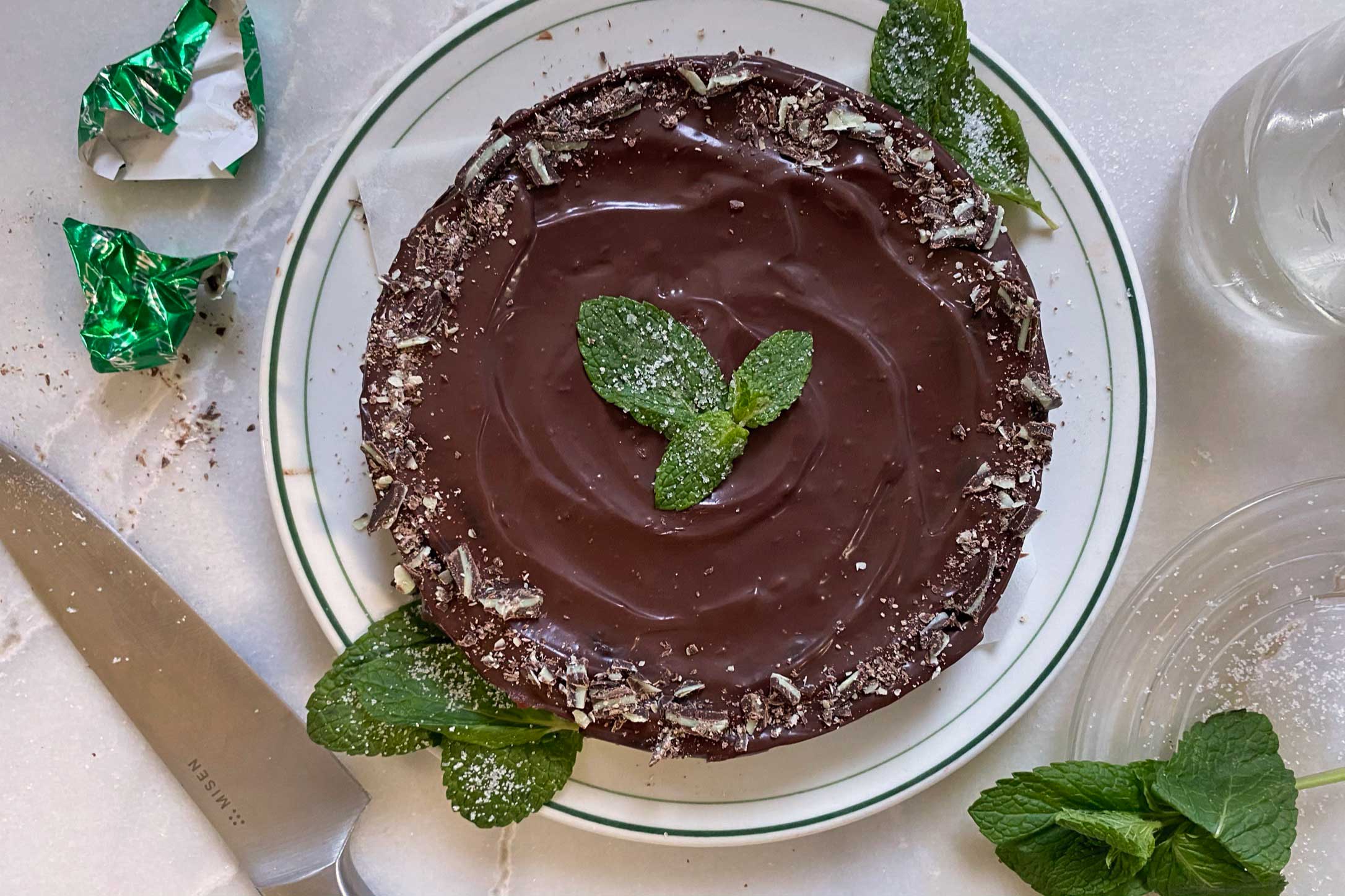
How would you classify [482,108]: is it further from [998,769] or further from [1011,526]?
[998,769]

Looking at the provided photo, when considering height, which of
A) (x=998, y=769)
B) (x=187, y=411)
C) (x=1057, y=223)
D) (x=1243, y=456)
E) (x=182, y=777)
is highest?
(x=1057, y=223)

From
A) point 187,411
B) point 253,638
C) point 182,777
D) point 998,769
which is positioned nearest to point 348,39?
point 187,411

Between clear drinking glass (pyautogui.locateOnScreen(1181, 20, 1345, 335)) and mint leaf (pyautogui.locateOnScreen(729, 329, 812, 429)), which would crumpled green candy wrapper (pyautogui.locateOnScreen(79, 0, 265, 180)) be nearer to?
mint leaf (pyautogui.locateOnScreen(729, 329, 812, 429))

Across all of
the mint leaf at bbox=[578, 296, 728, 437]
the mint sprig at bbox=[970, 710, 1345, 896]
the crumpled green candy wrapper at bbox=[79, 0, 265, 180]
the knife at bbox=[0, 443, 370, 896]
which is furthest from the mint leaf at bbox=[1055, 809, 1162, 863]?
the crumpled green candy wrapper at bbox=[79, 0, 265, 180]

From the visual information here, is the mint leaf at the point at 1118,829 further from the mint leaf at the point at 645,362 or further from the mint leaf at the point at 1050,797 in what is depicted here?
the mint leaf at the point at 645,362

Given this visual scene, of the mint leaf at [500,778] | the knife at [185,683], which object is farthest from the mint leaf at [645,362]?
the knife at [185,683]

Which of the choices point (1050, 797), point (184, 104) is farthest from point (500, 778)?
point (184, 104)

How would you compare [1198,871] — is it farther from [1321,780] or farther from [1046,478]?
[1046,478]
